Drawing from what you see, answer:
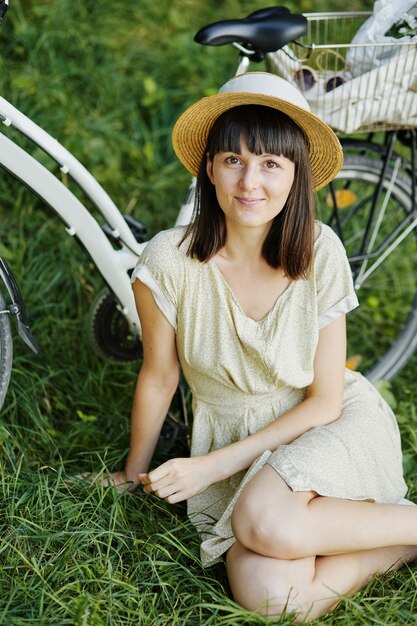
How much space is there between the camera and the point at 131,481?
7.75 ft

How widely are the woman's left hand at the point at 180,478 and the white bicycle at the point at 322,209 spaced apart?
0.53m

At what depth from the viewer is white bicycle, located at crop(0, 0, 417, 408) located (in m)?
2.25

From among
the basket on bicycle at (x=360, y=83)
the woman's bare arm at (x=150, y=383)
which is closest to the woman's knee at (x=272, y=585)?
the woman's bare arm at (x=150, y=383)

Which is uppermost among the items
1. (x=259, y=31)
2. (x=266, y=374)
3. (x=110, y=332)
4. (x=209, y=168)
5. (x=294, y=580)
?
(x=259, y=31)

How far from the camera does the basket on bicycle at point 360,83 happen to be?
2.31 m

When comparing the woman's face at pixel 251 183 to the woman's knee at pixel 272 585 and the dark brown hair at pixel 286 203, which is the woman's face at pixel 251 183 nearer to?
the dark brown hair at pixel 286 203

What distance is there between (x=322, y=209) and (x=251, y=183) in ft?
4.77

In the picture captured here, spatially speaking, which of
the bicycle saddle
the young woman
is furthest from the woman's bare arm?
the bicycle saddle

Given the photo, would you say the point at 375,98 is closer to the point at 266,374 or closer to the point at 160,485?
the point at 266,374

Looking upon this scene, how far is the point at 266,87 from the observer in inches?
75.5

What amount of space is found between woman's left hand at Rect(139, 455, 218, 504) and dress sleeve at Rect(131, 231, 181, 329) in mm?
408

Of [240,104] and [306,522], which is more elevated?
[240,104]

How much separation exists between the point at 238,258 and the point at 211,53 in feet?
7.27

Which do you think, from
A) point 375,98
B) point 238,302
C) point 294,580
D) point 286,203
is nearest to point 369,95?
point 375,98
